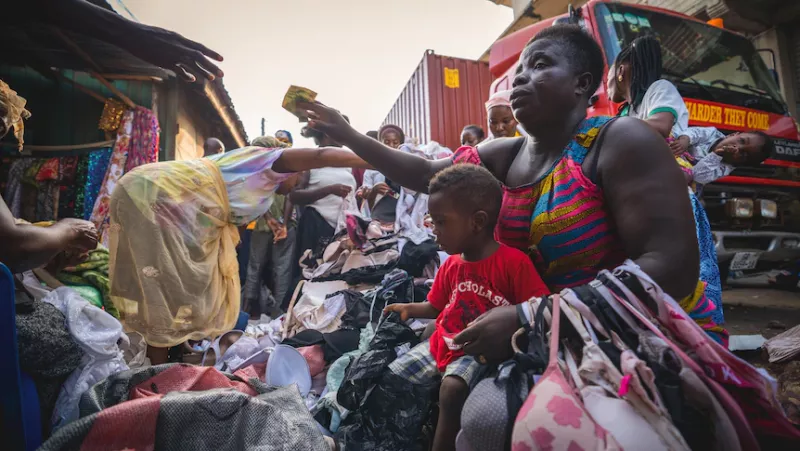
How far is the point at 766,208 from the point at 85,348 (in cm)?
563

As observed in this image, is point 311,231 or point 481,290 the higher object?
point 481,290

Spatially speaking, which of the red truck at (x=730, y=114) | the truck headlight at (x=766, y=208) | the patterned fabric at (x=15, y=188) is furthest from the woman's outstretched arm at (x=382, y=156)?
the patterned fabric at (x=15, y=188)

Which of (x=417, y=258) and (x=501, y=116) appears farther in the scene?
(x=501, y=116)

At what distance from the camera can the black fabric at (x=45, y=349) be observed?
146cm

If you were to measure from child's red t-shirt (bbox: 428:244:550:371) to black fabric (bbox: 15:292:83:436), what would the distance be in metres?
1.48

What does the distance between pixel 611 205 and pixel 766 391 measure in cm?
58

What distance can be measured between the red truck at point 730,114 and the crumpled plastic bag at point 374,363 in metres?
2.91

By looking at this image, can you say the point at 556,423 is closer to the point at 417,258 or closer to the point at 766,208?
the point at 417,258

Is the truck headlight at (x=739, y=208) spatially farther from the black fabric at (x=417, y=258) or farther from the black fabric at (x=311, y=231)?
the black fabric at (x=311, y=231)

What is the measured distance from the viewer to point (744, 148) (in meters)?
2.99

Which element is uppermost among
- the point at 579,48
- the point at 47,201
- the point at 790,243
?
the point at 579,48

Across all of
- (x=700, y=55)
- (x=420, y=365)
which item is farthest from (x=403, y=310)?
(x=700, y=55)

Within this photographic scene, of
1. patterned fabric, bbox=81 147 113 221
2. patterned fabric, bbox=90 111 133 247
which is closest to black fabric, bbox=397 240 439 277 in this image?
patterned fabric, bbox=90 111 133 247

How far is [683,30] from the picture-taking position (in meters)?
4.33
